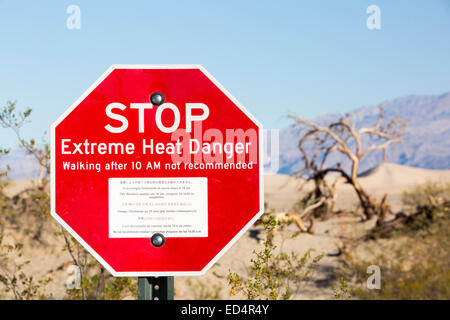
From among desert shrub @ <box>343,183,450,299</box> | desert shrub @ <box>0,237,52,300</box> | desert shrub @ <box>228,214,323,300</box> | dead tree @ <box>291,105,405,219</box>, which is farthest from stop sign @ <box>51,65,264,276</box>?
dead tree @ <box>291,105,405,219</box>

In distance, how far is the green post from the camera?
2023mm

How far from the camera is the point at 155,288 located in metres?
2.05

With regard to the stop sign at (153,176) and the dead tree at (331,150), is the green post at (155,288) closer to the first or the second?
the stop sign at (153,176)

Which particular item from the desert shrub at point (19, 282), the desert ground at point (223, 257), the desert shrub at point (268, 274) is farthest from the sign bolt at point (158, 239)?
the desert ground at point (223, 257)

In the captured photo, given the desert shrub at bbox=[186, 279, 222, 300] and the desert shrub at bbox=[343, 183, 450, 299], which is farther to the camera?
the desert shrub at bbox=[186, 279, 222, 300]

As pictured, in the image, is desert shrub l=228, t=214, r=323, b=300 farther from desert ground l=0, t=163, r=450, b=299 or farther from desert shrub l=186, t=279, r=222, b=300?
A: desert shrub l=186, t=279, r=222, b=300

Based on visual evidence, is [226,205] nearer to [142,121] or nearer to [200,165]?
[200,165]

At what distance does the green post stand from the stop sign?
0.22 feet

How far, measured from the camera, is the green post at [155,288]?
202 cm

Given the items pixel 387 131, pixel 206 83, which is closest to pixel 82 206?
pixel 206 83

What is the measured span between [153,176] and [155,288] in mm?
441

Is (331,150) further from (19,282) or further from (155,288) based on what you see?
(155,288)

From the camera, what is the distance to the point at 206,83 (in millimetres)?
2080

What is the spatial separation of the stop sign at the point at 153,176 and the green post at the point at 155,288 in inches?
2.7
